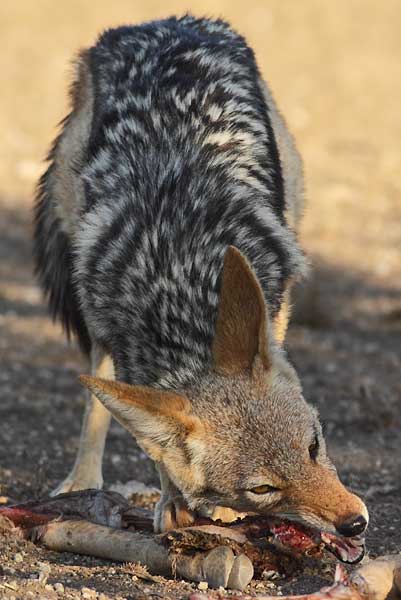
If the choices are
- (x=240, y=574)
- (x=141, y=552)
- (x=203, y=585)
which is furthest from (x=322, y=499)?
(x=141, y=552)

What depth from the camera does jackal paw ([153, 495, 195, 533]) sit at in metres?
4.68

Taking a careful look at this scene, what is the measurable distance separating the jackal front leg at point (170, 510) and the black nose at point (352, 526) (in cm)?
72

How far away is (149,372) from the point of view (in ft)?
15.6

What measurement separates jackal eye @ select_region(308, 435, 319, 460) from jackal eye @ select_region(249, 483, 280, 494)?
0.61 ft

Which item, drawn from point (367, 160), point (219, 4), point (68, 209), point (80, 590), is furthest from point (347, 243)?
point (219, 4)

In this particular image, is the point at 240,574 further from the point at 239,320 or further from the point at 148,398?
the point at 239,320

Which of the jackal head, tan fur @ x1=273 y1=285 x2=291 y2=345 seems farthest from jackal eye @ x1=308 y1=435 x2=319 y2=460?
tan fur @ x1=273 y1=285 x2=291 y2=345

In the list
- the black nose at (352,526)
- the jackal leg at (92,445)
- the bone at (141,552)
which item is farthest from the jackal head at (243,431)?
the jackal leg at (92,445)

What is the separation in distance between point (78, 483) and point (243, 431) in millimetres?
1936

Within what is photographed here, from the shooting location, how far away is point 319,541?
4.44 m

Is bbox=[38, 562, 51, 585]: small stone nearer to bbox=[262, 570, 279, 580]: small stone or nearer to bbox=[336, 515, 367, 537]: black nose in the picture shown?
bbox=[262, 570, 279, 580]: small stone

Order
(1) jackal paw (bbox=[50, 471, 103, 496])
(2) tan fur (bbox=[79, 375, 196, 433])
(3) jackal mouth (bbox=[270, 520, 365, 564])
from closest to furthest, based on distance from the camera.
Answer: (2) tan fur (bbox=[79, 375, 196, 433]) < (3) jackal mouth (bbox=[270, 520, 365, 564]) < (1) jackal paw (bbox=[50, 471, 103, 496])

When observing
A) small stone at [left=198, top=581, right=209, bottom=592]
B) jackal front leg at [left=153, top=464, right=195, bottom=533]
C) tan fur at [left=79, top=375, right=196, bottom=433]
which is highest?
tan fur at [left=79, top=375, right=196, bottom=433]

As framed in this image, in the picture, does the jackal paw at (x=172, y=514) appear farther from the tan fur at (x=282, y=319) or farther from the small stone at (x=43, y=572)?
the tan fur at (x=282, y=319)
